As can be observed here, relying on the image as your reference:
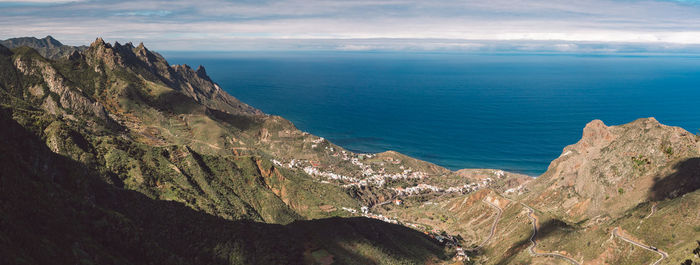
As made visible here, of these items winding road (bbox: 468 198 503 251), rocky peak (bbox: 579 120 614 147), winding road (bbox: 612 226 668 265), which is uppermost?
rocky peak (bbox: 579 120 614 147)

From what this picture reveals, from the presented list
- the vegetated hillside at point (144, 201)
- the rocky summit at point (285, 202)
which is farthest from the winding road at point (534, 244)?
the vegetated hillside at point (144, 201)

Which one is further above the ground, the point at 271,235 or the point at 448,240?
the point at 271,235

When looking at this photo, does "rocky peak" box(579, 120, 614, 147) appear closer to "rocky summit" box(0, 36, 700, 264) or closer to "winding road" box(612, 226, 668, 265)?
"rocky summit" box(0, 36, 700, 264)

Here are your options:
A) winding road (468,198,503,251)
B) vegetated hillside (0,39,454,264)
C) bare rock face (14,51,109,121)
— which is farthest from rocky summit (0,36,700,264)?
winding road (468,198,503,251)

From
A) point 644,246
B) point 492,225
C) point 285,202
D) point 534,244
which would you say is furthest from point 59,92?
point 644,246

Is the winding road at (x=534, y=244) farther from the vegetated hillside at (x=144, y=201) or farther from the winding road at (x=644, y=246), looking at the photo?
the vegetated hillside at (x=144, y=201)

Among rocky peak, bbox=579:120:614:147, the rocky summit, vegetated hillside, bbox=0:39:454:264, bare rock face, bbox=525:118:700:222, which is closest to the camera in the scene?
vegetated hillside, bbox=0:39:454:264

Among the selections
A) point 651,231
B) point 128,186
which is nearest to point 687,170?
point 651,231

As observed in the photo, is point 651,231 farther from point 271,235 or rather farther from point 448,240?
point 271,235
